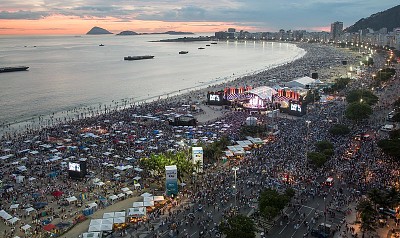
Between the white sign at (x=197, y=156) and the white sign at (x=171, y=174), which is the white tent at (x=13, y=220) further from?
the white sign at (x=197, y=156)

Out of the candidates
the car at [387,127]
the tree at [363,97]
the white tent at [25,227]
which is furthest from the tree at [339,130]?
the white tent at [25,227]

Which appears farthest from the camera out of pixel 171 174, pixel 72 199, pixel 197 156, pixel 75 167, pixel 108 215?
pixel 197 156

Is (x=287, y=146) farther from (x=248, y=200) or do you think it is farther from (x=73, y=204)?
(x=73, y=204)

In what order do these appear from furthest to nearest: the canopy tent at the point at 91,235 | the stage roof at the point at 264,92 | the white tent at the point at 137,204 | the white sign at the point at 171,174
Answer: the stage roof at the point at 264,92
the white sign at the point at 171,174
the white tent at the point at 137,204
the canopy tent at the point at 91,235

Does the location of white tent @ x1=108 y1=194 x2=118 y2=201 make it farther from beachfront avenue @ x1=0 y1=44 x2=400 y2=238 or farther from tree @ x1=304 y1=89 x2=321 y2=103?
tree @ x1=304 y1=89 x2=321 y2=103

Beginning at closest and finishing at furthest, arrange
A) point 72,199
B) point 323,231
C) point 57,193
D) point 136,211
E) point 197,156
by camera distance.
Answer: point 323,231 → point 136,211 → point 72,199 → point 57,193 → point 197,156

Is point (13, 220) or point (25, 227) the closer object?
point (25, 227)

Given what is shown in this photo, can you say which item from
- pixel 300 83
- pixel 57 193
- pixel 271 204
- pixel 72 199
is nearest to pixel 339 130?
pixel 271 204

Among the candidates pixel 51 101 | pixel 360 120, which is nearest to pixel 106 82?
pixel 51 101

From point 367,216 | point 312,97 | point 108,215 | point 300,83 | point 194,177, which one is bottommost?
point 194,177

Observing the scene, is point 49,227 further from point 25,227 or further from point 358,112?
point 358,112
